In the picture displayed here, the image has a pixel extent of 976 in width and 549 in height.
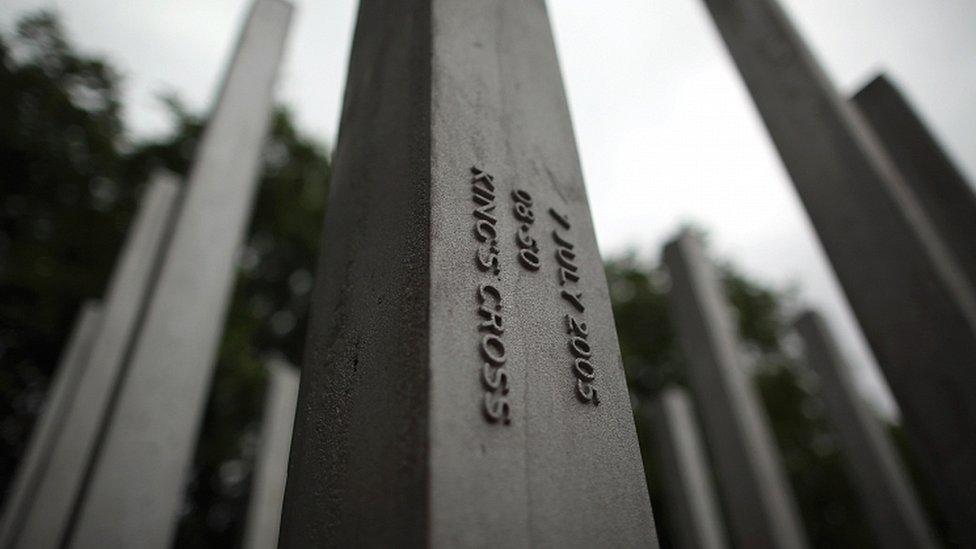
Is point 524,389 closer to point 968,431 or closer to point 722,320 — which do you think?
point 968,431

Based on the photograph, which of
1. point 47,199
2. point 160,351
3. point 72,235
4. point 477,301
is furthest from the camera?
point 47,199

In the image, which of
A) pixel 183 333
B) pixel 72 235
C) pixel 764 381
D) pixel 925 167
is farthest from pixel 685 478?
pixel 72 235

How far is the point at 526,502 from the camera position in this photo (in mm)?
1844

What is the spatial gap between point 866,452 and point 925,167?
7861mm

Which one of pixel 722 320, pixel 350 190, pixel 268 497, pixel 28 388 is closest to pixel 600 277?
pixel 350 190

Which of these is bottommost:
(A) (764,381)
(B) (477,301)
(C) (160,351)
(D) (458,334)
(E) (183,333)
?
(D) (458,334)

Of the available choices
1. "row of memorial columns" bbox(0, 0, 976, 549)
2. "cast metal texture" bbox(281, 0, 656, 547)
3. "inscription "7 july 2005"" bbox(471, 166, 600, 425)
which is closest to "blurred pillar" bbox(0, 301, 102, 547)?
"row of memorial columns" bbox(0, 0, 976, 549)

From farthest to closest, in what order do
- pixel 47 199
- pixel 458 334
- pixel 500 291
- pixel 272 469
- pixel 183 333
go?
pixel 47 199 → pixel 272 469 → pixel 183 333 → pixel 500 291 → pixel 458 334

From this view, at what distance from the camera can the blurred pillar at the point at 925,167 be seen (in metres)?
4.67

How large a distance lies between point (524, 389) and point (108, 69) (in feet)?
81.1

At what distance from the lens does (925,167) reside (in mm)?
5172

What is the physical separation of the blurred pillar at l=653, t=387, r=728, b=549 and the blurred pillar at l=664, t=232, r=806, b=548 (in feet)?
7.15

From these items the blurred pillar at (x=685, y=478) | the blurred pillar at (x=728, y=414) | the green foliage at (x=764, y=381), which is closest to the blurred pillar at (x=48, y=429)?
the blurred pillar at (x=728, y=414)

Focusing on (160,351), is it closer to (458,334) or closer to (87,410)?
(87,410)
